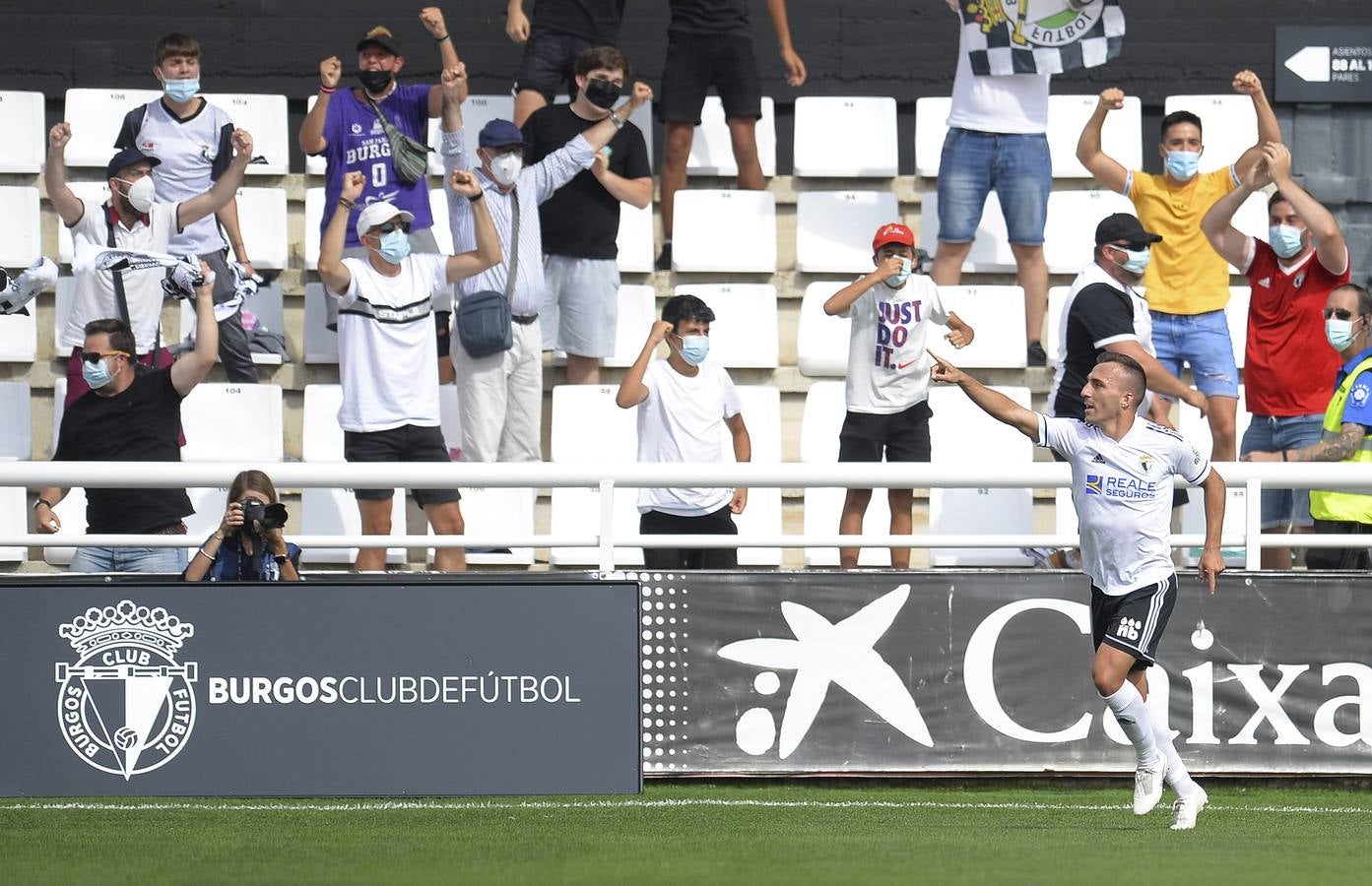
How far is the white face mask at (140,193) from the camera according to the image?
10.7 m

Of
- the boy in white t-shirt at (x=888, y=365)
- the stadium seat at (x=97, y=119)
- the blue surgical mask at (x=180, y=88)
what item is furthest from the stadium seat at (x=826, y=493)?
the stadium seat at (x=97, y=119)

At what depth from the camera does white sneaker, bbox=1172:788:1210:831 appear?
7.51 meters

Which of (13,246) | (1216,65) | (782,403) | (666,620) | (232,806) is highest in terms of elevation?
(1216,65)

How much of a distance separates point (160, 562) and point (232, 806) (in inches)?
69.5

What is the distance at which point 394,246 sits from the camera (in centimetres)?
1034

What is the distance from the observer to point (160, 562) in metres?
9.46

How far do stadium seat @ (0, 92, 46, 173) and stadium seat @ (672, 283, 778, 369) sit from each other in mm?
4084

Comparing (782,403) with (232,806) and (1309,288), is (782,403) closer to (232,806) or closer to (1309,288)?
(1309,288)

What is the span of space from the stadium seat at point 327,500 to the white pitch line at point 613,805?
2776 millimetres

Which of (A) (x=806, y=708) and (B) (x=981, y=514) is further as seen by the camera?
(B) (x=981, y=514)

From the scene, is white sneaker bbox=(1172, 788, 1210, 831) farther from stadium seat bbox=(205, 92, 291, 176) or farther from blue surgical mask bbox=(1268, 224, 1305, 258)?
stadium seat bbox=(205, 92, 291, 176)

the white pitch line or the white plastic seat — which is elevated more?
the white plastic seat

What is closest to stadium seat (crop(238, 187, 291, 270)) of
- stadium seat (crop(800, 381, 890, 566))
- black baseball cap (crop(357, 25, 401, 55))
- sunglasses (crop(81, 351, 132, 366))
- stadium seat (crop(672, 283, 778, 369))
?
black baseball cap (crop(357, 25, 401, 55))

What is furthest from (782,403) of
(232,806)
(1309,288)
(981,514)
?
(232,806)
